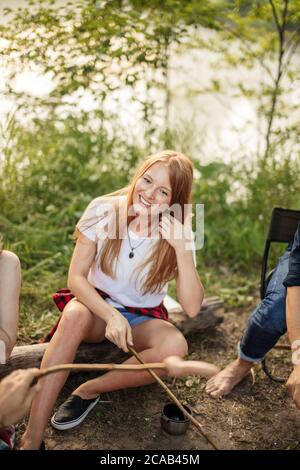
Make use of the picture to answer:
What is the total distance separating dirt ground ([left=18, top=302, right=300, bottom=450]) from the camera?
221 cm

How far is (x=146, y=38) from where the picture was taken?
358 centimetres

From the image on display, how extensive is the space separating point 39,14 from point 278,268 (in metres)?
2.14

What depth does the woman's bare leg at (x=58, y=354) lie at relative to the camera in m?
1.99

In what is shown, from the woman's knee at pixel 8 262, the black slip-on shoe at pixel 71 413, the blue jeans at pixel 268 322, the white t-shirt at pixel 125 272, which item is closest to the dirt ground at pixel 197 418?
the black slip-on shoe at pixel 71 413

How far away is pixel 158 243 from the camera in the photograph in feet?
7.99

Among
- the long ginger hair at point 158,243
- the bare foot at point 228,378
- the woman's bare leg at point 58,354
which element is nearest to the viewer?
the woman's bare leg at point 58,354

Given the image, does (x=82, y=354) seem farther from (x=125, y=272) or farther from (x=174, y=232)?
(x=174, y=232)

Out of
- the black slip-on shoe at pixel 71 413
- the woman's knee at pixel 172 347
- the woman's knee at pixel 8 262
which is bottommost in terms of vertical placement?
the black slip-on shoe at pixel 71 413

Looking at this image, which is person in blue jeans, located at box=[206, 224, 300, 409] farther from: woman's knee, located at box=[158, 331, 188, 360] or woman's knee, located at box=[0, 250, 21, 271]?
woman's knee, located at box=[0, 250, 21, 271]

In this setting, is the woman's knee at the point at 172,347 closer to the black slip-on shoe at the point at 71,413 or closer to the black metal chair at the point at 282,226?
the black slip-on shoe at the point at 71,413

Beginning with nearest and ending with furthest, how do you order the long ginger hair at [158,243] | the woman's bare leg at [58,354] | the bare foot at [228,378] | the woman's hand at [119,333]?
1. the woman's bare leg at [58,354]
2. the woman's hand at [119,333]
3. the long ginger hair at [158,243]
4. the bare foot at [228,378]

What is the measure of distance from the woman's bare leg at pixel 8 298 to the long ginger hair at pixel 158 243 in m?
0.43
